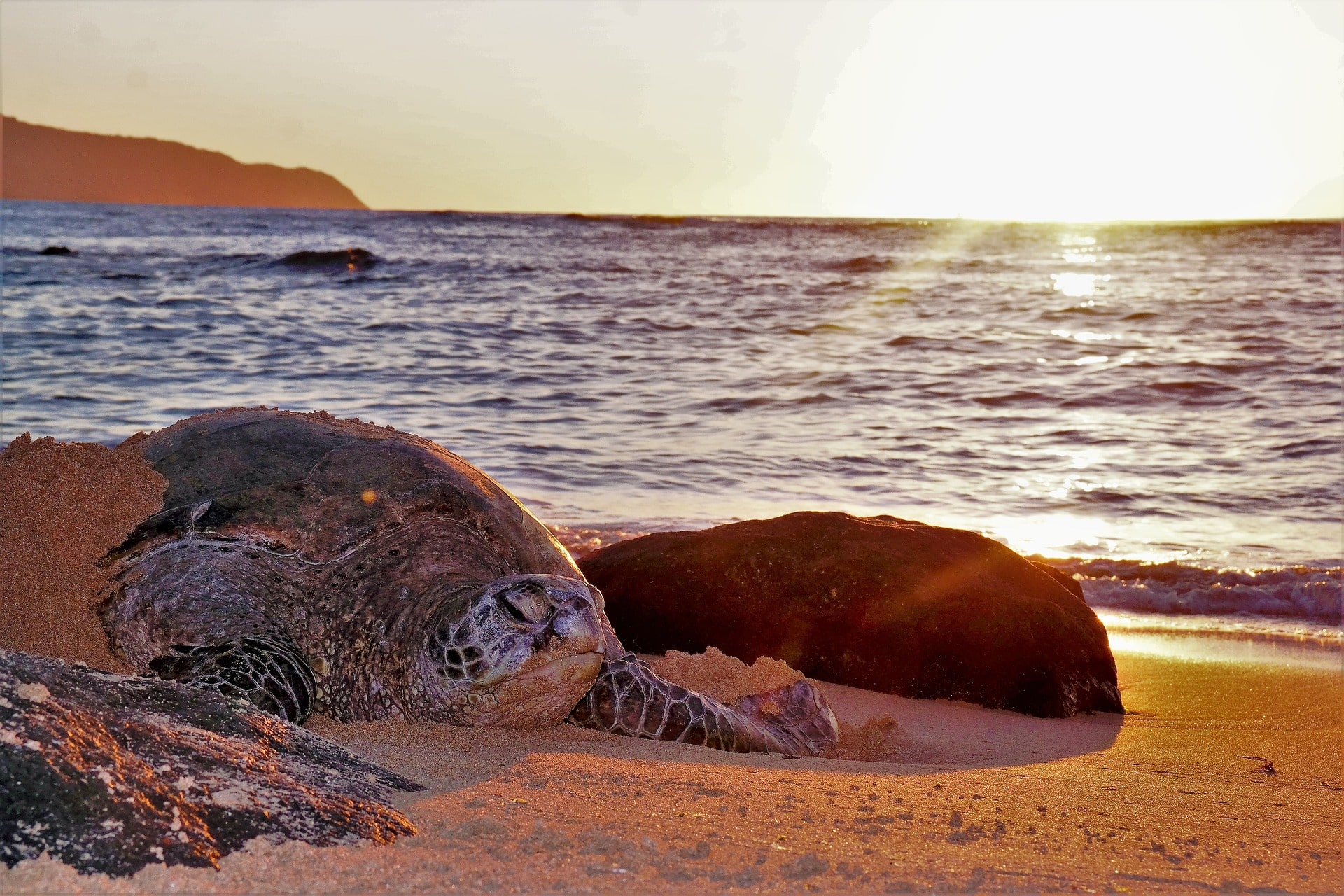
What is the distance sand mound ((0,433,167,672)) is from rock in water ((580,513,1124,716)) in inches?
93.0

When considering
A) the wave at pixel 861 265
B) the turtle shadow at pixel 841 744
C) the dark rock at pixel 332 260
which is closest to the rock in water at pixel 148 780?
the turtle shadow at pixel 841 744

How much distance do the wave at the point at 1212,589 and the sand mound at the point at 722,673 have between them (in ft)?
10.5

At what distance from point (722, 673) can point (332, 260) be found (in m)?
32.5

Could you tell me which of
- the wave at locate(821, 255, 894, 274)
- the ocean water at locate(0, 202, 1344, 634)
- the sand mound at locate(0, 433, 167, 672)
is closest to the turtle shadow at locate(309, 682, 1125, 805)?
A: the sand mound at locate(0, 433, 167, 672)

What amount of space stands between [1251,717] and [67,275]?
29.3 metres

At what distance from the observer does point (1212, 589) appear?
6.81 m

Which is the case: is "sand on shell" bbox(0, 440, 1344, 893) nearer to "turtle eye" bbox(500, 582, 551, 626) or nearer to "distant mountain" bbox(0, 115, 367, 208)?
"turtle eye" bbox(500, 582, 551, 626)

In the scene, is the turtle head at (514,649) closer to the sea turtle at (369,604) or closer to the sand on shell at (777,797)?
the sea turtle at (369,604)

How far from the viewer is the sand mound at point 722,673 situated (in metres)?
4.42

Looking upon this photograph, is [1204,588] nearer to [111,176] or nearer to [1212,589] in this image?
[1212,589]

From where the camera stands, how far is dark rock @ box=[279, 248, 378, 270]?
3309 cm

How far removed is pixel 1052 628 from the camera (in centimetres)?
473

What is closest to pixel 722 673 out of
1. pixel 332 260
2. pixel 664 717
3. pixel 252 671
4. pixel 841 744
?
pixel 841 744

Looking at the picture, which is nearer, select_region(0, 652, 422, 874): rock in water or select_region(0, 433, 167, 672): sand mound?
select_region(0, 652, 422, 874): rock in water
